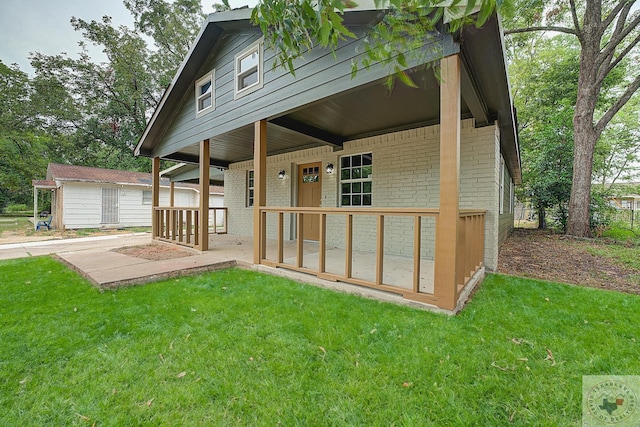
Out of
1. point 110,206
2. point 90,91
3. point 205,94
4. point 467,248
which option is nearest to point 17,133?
point 90,91

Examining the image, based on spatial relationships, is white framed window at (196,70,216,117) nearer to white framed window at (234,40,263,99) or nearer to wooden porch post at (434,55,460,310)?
white framed window at (234,40,263,99)

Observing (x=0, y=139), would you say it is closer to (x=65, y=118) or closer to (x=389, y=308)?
(x=65, y=118)

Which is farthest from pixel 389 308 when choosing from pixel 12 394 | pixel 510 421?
pixel 12 394

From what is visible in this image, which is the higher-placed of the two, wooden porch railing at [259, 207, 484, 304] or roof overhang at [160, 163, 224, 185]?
roof overhang at [160, 163, 224, 185]

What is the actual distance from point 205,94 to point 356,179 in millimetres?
3934

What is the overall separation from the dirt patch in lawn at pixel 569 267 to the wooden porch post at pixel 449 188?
2.59 metres

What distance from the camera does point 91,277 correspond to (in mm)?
3639

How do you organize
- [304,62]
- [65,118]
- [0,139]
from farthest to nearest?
[65,118] < [0,139] < [304,62]

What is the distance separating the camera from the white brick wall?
4473 mm

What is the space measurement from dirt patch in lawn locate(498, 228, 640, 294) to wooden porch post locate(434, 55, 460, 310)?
8.50ft

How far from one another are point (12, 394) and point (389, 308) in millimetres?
2843

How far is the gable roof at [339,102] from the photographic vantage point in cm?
304

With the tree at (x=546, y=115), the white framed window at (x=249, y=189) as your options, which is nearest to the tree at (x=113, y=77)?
the white framed window at (x=249, y=189)

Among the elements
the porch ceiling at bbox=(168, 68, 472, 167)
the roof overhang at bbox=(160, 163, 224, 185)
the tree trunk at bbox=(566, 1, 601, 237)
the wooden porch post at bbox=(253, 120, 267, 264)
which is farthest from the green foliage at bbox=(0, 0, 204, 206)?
the tree trunk at bbox=(566, 1, 601, 237)
